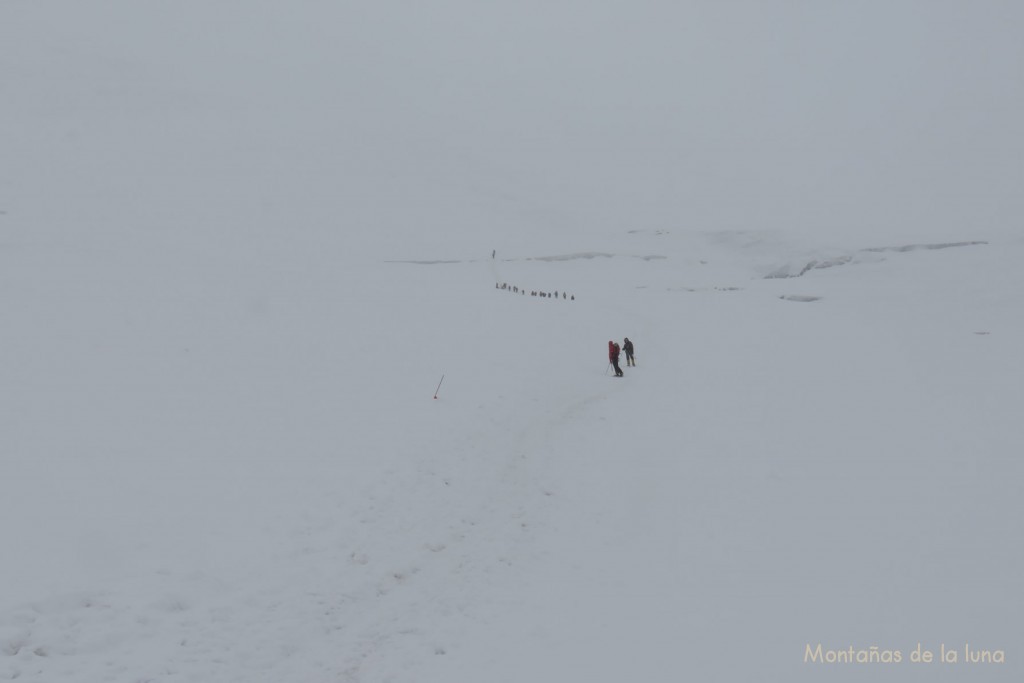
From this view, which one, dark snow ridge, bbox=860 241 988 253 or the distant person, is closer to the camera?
the distant person

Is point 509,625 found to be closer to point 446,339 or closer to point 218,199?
point 446,339

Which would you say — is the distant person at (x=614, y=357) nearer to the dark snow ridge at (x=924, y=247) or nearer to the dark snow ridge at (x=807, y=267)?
the dark snow ridge at (x=807, y=267)

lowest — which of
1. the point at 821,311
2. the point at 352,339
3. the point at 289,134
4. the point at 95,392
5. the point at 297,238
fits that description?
the point at 95,392

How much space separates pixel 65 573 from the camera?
8055mm

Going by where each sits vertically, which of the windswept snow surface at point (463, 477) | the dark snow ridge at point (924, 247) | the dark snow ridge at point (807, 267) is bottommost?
the windswept snow surface at point (463, 477)

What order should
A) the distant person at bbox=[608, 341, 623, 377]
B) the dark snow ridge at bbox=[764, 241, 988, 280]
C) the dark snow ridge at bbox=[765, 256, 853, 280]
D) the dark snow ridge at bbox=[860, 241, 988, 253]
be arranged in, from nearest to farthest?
the distant person at bbox=[608, 341, 623, 377] < the dark snow ridge at bbox=[860, 241, 988, 253] < the dark snow ridge at bbox=[764, 241, 988, 280] < the dark snow ridge at bbox=[765, 256, 853, 280]

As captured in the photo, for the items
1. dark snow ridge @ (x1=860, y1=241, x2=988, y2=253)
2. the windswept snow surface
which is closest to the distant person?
the windswept snow surface

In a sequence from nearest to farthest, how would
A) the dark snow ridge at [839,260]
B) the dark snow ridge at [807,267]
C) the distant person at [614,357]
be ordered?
the distant person at [614,357], the dark snow ridge at [839,260], the dark snow ridge at [807,267]

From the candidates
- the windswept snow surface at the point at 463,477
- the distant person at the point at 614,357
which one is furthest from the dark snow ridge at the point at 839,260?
the distant person at the point at 614,357

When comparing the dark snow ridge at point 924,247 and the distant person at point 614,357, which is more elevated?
the dark snow ridge at point 924,247

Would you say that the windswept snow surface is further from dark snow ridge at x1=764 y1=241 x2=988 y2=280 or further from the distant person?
dark snow ridge at x1=764 y1=241 x2=988 y2=280

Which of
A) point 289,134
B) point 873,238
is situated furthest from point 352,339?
point 289,134

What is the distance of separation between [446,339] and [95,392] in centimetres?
1300

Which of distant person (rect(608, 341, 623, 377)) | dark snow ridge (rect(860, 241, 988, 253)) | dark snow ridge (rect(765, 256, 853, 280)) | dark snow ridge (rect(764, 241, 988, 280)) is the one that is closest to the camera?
distant person (rect(608, 341, 623, 377))
